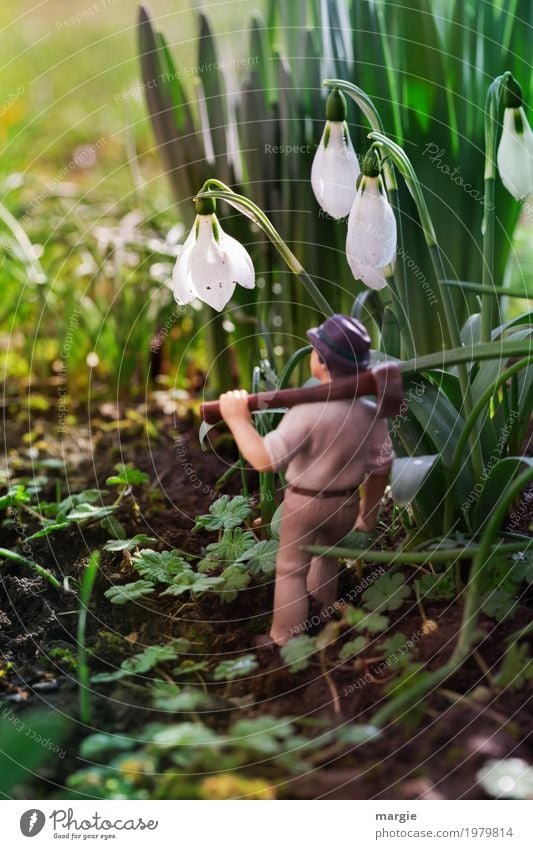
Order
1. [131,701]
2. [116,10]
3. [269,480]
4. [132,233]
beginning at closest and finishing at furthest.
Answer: [131,701]
[269,480]
[132,233]
[116,10]

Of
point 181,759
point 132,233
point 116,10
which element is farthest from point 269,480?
point 116,10

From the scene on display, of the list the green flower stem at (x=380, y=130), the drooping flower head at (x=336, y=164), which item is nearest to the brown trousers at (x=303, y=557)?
the green flower stem at (x=380, y=130)

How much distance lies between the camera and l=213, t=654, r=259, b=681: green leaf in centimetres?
80

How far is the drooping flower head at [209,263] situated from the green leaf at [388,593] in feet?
1.05

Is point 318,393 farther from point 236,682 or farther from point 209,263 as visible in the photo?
point 236,682

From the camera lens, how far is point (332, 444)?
30.3 inches

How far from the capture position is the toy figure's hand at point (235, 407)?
0.76m

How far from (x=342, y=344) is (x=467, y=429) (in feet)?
0.46

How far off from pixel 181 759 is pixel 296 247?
747mm

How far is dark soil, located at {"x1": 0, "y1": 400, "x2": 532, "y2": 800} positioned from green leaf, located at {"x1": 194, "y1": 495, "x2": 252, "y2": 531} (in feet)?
0.24

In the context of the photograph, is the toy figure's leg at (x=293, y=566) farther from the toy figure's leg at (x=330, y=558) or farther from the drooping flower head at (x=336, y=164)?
the drooping flower head at (x=336, y=164)

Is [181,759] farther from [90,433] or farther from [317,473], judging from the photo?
[90,433]
